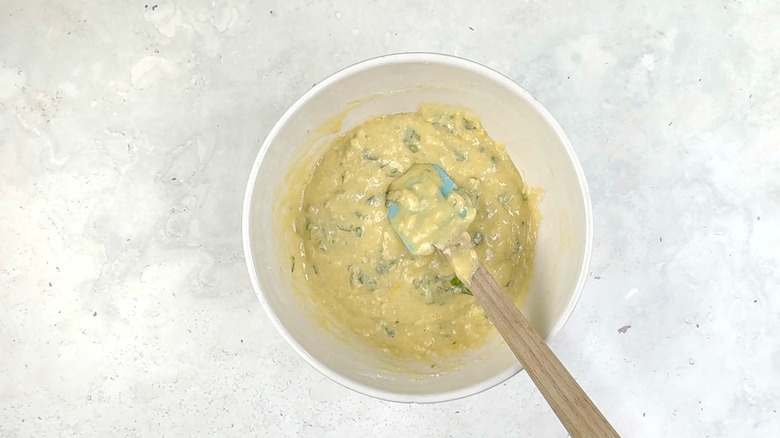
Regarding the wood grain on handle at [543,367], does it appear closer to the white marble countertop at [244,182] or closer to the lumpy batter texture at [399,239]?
the lumpy batter texture at [399,239]

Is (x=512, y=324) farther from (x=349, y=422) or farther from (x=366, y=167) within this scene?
(x=349, y=422)

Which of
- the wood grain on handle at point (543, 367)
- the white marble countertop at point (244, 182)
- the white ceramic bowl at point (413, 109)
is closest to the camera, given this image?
the wood grain on handle at point (543, 367)

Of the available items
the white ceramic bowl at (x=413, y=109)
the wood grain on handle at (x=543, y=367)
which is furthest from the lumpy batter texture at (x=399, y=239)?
the wood grain on handle at (x=543, y=367)

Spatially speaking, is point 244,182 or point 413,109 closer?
point 413,109

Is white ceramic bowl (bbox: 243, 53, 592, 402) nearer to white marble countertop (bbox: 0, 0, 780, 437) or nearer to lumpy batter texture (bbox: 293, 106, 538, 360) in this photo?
lumpy batter texture (bbox: 293, 106, 538, 360)

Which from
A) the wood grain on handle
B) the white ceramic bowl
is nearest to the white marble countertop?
the white ceramic bowl

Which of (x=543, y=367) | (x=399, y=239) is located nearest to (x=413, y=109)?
(x=399, y=239)

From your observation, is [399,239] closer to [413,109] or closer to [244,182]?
[413,109]
